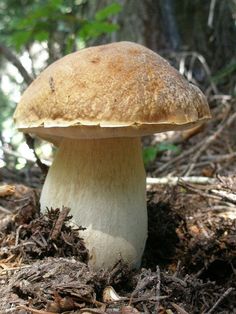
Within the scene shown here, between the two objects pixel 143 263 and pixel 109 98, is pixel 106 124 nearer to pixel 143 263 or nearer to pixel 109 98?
pixel 109 98

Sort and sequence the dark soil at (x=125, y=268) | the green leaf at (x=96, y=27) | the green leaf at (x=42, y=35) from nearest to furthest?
1. the dark soil at (x=125, y=268)
2. the green leaf at (x=96, y=27)
3. the green leaf at (x=42, y=35)

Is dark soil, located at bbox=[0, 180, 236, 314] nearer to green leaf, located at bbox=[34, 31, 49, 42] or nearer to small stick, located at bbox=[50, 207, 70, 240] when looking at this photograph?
small stick, located at bbox=[50, 207, 70, 240]

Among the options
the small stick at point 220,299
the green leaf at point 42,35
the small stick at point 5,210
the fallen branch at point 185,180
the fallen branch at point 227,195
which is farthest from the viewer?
the green leaf at point 42,35

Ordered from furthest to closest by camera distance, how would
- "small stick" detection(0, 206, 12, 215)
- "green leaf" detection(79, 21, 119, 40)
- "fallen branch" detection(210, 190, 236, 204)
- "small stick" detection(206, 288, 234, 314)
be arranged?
"green leaf" detection(79, 21, 119, 40) < "small stick" detection(0, 206, 12, 215) < "fallen branch" detection(210, 190, 236, 204) < "small stick" detection(206, 288, 234, 314)

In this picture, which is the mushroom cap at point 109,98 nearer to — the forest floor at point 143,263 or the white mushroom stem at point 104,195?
the white mushroom stem at point 104,195

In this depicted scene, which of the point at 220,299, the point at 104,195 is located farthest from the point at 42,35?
the point at 220,299

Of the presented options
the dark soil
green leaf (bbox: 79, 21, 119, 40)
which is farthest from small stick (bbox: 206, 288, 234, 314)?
green leaf (bbox: 79, 21, 119, 40)

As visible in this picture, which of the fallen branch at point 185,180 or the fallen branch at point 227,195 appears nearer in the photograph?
the fallen branch at point 227,195

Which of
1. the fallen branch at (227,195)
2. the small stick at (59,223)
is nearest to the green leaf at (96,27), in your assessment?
the fallen branch at (227,195)
